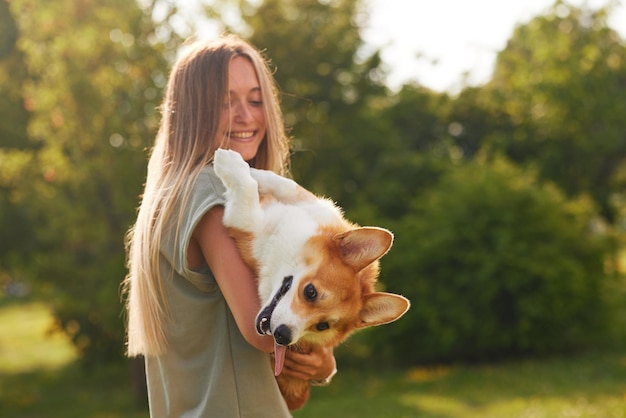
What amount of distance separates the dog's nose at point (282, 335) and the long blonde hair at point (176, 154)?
38 centimetres

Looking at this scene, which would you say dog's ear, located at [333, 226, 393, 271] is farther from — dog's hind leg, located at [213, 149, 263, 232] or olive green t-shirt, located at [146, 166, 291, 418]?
olive green t-shirt, located at [146, 166, 291, 418]

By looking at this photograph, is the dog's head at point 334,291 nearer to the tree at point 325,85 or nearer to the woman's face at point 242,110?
the woman's face at point 242,110

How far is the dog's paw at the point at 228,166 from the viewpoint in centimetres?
280

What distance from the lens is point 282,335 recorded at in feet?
8.35

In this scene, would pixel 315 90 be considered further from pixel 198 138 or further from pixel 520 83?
pixel 198 138

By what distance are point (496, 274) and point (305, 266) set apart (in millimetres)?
11888

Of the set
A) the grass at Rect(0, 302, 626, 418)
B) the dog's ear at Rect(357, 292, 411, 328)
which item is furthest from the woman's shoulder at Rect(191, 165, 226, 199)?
the grass at Rect(0, 302, 626, 418)

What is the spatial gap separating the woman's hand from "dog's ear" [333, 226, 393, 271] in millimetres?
346

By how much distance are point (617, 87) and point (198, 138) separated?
22721 mm

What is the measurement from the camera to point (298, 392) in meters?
3.01

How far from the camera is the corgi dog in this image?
275 cm

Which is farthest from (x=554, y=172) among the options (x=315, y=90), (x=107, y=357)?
(x=107, y=357)

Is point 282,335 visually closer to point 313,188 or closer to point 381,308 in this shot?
point 381,308

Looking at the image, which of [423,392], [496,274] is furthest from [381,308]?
[496,274]
